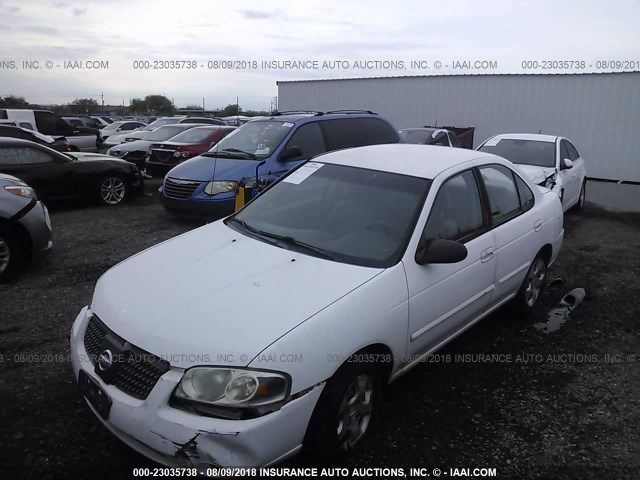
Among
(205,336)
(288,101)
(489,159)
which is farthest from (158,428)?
(288,101)

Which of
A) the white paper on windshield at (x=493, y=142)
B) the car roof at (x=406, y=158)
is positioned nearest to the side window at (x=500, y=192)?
the car roof at (x=406, y=158)

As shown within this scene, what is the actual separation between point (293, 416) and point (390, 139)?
6.92 m

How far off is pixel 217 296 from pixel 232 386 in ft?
1.87

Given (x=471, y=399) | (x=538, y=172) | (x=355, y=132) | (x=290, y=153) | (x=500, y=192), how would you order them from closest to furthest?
(x=471, y=399) < (x=500, y=192) < (x=290, y=153) < (x=538, y=172) < (x=355, y=132)

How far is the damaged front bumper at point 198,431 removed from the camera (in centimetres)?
215

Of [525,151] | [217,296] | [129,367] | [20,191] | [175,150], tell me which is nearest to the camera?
[129,367]

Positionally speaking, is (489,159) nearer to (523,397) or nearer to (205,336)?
(523,397)

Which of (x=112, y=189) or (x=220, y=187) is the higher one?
(x=220, y=187)

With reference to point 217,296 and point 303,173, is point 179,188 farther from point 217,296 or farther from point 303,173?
point 217,296

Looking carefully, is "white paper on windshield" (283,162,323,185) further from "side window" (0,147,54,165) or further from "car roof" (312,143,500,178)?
"side window" (0,147,54,165)

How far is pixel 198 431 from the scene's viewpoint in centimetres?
215

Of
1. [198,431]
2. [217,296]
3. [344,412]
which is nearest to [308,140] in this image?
[217,296]

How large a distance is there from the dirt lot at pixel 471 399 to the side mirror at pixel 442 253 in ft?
3.26

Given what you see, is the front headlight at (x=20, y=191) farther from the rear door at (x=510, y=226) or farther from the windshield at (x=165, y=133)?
the windshield at (x=165, y=133)
